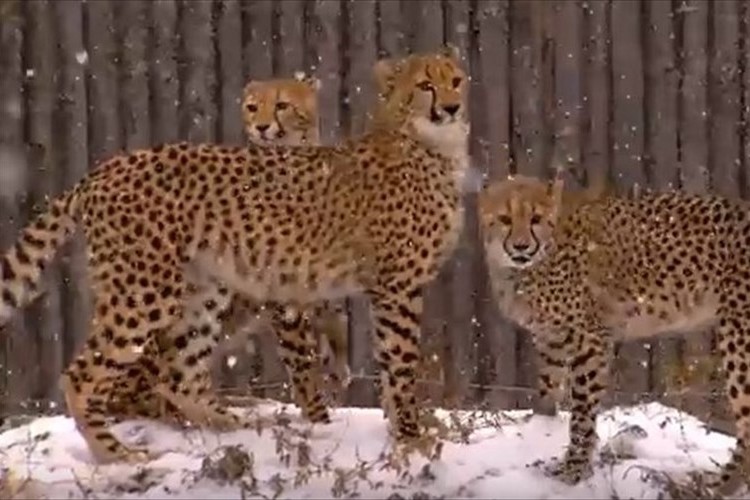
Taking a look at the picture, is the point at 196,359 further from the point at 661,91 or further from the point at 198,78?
the point at 661,91

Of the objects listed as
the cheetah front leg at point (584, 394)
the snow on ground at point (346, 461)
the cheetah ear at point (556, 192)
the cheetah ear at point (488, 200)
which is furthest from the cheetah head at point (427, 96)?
the snow on ground at point (346, 461)

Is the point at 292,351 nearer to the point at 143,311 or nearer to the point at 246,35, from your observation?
the point at 143,311

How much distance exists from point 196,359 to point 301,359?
0.36 meters

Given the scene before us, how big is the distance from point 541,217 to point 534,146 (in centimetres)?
228

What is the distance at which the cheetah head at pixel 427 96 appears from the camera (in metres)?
5.37

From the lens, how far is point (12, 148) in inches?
303

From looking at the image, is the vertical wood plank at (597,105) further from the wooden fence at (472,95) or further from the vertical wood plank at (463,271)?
the vertical wood plank at (463,271)

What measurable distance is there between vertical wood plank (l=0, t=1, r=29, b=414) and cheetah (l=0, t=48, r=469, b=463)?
7.74 feet

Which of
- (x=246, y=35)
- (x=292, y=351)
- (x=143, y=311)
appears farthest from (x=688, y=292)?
(x=246, y=35)

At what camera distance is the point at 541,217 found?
5.38 m

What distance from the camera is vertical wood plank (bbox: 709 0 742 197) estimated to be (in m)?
7.66

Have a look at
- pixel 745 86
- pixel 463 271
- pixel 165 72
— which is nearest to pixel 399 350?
pixel 463 271

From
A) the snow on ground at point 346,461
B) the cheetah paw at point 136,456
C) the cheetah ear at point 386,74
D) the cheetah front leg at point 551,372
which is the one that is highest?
the cheetah ear at point 386,74

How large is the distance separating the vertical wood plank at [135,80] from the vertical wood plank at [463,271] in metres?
1.37
